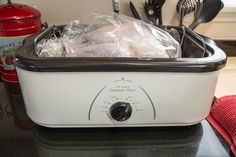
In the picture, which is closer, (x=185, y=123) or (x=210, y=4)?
(x=185, y=123)

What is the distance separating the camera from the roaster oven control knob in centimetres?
49

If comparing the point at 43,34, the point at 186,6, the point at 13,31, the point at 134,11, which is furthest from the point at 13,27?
the point at 186,6

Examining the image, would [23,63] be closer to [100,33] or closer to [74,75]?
[74,75]

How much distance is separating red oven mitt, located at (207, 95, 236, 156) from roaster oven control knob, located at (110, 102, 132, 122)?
25cm

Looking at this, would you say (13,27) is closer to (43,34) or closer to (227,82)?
(43,34)

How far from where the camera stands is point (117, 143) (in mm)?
537

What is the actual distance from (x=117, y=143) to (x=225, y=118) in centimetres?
28

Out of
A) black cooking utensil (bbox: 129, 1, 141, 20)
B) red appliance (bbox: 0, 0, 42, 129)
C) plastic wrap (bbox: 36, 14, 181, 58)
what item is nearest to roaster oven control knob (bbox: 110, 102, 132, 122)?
plastic wrap (bbox: 36, 14, 181, 58)

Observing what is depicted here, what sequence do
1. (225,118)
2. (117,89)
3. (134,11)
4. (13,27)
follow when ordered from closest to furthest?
(117,89), (225,118), (13,27), (134,11)

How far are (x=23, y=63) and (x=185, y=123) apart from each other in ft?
1.17

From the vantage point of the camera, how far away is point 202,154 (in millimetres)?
514

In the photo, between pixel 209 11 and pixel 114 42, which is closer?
pixel 114 42

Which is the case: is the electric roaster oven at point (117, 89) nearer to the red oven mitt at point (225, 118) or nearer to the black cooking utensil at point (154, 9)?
the red oven mitt at point (225, 118)

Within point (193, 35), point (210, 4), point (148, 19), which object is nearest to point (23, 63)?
point (193, 35)
